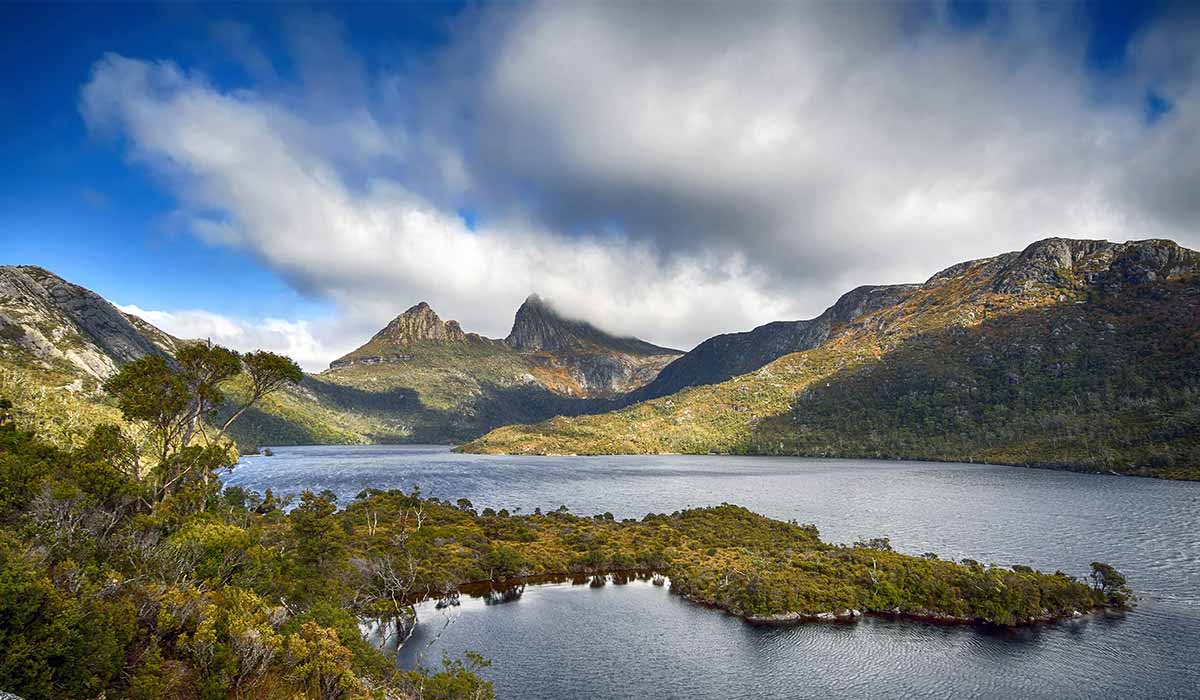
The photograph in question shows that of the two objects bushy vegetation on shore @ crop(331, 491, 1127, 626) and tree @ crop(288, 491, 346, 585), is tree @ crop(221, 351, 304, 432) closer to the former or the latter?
tree @ crop(288, 491, 346, 585)

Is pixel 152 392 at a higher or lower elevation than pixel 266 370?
lower

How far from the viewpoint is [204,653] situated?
86.2 feet

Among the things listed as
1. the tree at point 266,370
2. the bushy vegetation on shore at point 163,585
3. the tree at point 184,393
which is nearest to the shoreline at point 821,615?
the bushy vegetation on shore at point 163,585

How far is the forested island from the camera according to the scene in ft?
77.2

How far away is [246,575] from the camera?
135ft

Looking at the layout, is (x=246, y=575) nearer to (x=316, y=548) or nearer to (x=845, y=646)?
(x=316, y=548)

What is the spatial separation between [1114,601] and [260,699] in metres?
104

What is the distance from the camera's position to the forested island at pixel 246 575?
77.2 feet

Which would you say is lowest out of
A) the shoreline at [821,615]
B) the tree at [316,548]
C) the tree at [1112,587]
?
the shoreline at [821,615]

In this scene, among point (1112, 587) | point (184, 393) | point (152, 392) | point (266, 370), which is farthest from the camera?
point (1112, 587)

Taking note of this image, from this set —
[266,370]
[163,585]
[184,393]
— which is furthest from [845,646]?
[184,393]

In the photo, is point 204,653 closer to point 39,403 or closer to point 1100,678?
point 1100,678

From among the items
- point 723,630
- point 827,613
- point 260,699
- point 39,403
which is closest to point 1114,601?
point 827,613

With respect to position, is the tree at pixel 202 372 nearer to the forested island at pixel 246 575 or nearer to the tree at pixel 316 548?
the forested island at pixel 246 575
